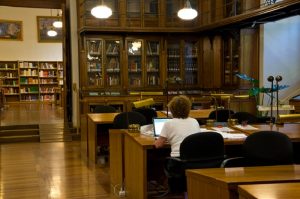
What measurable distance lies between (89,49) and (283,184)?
8.37 m

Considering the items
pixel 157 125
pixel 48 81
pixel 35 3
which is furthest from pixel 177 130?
pixel 48 81

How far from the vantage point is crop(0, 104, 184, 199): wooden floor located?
5.22 metres

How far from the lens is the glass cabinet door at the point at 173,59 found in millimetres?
10672

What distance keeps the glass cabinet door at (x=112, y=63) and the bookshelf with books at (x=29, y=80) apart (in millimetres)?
9296

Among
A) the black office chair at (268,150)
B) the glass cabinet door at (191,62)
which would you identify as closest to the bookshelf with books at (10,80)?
the glass cabinet door at (191,62)

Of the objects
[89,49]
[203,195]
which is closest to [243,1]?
[89,49]

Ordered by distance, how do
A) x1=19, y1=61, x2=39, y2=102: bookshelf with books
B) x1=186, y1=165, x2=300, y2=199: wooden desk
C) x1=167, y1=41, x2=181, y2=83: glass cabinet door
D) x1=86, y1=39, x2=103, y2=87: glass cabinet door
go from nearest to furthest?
x1=186, y1=165, x2=300, y2=199: wooden desk → x1=86, y1=39, x2=103, y2=87: glass cabinet door → x1=167, y1=41, x2=181, y2=83: glass cabinet door → x1=19, y1=61, x2=39, y2=102: bookshelf with books

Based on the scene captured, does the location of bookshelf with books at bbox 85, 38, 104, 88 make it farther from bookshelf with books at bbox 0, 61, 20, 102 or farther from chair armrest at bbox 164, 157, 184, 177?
bookshelf with books at bbox 0, 61, 20, 102

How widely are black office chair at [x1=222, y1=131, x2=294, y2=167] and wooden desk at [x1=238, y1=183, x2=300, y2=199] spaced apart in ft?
3.95

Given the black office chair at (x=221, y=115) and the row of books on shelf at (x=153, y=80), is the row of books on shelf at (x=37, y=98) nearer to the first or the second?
the row of books on shelf at (x=153, y=80)

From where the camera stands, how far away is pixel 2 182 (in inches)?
230

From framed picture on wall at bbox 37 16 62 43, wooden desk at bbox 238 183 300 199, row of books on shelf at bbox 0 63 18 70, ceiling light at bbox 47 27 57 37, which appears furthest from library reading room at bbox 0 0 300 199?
row of books on shelf at bbox 0 63 18 70

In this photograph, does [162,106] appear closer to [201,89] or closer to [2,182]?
[201,89]

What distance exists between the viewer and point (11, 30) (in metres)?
18.1
